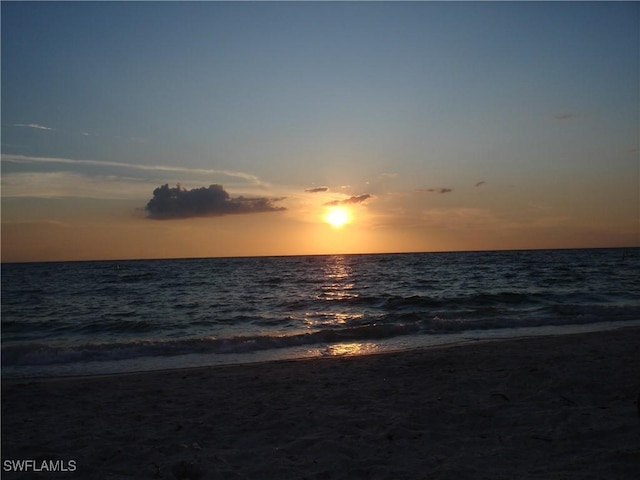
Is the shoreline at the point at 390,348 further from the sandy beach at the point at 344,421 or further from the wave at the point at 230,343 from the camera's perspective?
the sandy beach at the point at 344,421

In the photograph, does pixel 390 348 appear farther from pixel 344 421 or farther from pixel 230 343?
pixel 344 421

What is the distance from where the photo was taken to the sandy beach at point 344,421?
540cm

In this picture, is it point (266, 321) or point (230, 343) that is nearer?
point (230, 343)

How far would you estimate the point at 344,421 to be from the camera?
6.98 meters

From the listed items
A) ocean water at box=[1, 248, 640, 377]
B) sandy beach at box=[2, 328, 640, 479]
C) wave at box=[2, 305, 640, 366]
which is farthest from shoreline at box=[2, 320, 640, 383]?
sandy beach at box=[2, 328, 640, 479]

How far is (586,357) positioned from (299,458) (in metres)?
8.11

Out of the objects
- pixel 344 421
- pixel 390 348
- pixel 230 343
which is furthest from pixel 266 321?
pixel 344 421

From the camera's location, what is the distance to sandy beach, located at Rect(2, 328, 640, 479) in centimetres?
540

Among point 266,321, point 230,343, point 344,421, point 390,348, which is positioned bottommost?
point 266,321

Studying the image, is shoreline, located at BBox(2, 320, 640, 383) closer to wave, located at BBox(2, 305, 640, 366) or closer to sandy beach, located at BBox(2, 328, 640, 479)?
wave, located at BBox(2, 305, 640, 366)

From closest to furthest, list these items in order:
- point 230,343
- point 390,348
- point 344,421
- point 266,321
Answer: point 344,421, point 390,348, point 230,343, point 266,321

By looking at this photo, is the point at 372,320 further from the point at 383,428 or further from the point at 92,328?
the point at 383,428

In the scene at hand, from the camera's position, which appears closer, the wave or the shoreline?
the shoreline

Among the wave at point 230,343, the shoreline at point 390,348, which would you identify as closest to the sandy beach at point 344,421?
the shoreline at point 390,348
